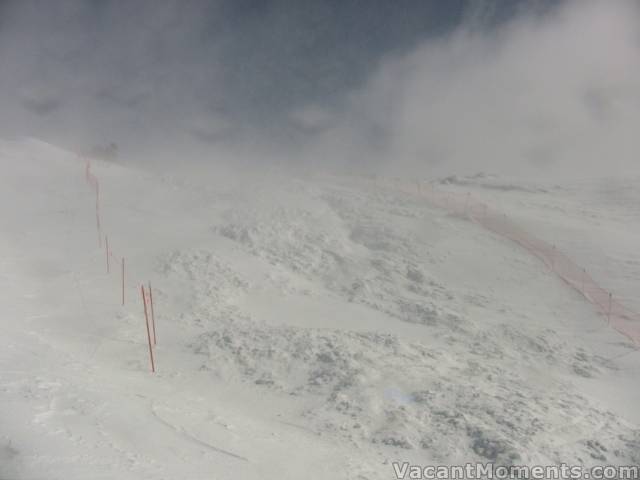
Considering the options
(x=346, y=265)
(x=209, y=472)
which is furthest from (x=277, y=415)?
(x=346, y=265)

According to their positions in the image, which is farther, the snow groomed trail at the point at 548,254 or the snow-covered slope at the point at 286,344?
the snow groomed trail at the point at 548,254

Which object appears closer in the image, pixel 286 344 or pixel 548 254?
pixel 286 344

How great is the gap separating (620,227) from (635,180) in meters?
12.0

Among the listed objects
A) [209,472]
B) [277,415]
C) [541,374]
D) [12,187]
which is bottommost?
[541,374]

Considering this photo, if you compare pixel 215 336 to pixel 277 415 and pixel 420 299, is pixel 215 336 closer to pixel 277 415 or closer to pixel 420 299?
pixel 277 415

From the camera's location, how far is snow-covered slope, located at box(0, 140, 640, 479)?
6.40m

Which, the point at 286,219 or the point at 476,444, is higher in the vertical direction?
the point at 286,219

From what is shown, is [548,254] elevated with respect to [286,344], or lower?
lower

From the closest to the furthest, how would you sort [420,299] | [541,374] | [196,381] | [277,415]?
[277,415]
[196,381]
[541,374]
[420,299]

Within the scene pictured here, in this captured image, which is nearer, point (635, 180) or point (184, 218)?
point (184, 218)

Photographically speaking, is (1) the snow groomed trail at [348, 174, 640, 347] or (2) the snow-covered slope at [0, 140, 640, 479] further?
(1) the snow groomed trail at [348, 174, 640, 347]

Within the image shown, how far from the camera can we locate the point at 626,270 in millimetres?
17969

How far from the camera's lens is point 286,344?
10.7m

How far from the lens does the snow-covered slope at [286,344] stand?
21.0ft
